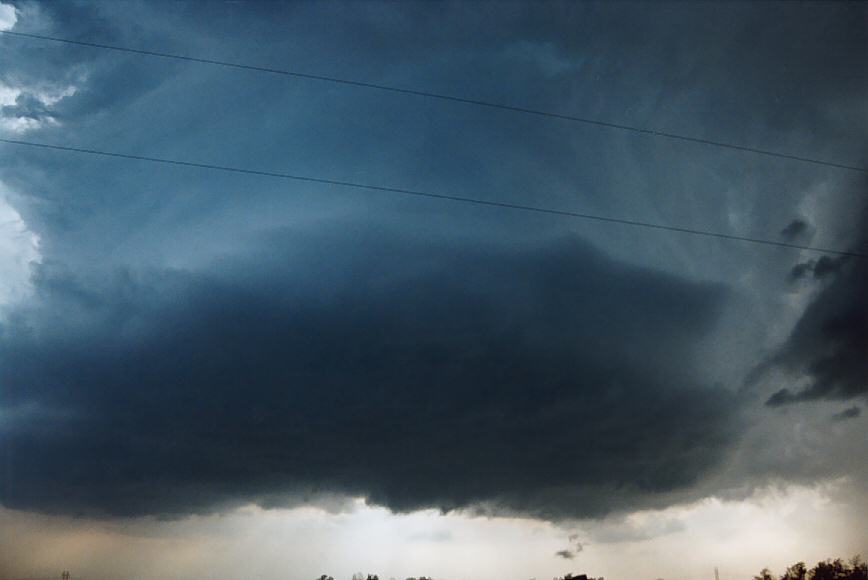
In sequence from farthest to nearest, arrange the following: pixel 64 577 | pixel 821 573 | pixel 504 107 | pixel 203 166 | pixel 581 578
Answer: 1. pixel 821 573
2. pixel 64 577
3. pixel 581 578
4. pixel 504 107
5. pixel 203 166

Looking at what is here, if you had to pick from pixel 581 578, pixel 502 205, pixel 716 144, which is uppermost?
pixel 716 144

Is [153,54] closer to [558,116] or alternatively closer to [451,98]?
[451,98]

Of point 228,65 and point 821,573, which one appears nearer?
point 228,65

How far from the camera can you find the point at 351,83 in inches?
1364

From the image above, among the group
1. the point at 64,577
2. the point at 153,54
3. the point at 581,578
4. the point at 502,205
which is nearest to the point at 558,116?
the point at 502,205

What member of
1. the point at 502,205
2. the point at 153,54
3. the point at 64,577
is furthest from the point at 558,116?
the point at 64,577

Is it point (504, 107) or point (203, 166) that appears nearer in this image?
point (203, 166)

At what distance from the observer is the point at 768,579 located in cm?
18188

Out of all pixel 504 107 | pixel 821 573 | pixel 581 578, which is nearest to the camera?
pixel 504 107

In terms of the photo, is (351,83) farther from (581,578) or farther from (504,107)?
(581,578)

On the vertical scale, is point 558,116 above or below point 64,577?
above

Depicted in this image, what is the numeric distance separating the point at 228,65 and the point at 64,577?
123827 millimetres

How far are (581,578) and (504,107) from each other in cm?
9109

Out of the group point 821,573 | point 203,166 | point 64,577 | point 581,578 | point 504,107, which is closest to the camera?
point 203,166
